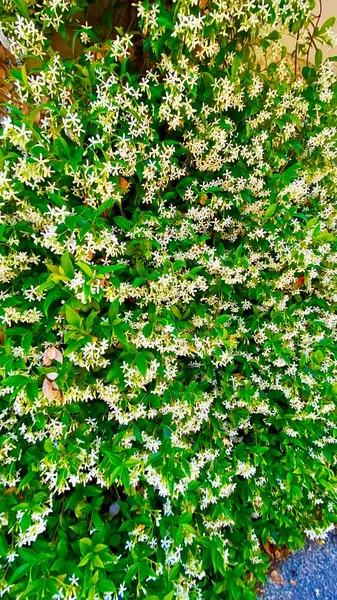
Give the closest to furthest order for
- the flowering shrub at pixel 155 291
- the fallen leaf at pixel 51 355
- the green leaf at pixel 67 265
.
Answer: the green leaf at pixel 67 265, the flowering shrub at pixel 155 291, the fallen leaf at pixel 51 355

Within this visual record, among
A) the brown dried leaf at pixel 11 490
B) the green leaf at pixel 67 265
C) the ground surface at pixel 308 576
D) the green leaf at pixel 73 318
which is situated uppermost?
the green leaf at pixel 67 265

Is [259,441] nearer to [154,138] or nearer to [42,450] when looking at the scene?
[42,450]

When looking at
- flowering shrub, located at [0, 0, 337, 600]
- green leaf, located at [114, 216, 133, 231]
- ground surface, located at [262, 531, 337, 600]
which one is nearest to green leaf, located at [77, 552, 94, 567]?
flowering shrub, located at [0, 0, 337, 600]

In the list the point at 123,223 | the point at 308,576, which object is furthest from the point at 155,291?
the point at 308,576

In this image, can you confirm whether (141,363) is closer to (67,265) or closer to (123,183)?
(67,265)

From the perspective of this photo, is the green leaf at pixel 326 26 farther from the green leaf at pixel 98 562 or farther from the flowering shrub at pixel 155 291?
the green leaf at pixel 98 562

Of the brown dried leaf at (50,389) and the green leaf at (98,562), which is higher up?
the brown dried leaf at (50,389)

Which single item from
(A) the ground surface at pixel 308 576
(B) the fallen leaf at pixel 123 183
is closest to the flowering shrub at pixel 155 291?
(B) the fallen leaf at pixel 123 183

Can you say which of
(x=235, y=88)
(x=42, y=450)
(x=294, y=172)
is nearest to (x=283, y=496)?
(x=42, y=450)
